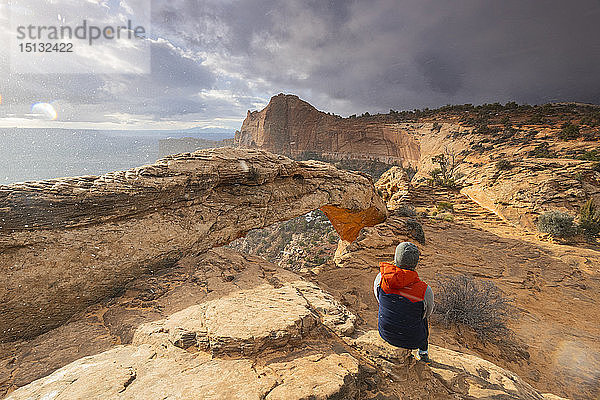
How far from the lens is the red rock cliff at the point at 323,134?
3434cm

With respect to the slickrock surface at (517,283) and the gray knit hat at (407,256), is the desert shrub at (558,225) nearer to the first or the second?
the slickrock surface at (517,283)

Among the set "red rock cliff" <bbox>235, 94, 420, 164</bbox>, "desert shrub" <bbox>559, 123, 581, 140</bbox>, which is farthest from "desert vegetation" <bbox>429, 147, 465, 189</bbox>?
"red rock cliff" <bbox>235, 94, 420, 164</bbox>

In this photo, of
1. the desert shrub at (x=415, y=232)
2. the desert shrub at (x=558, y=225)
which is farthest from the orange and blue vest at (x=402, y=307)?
the desert shrub at (x=558, y=225)

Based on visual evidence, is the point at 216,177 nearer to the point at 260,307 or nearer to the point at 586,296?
the point at 260,307

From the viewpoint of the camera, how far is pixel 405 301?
103 inches

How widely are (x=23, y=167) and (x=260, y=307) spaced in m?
78.9

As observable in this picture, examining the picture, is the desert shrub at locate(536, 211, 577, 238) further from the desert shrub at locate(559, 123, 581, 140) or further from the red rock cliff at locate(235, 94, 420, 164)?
the red rock cliff at locate(235, 94, 420, 164)

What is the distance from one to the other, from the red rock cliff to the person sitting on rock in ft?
102

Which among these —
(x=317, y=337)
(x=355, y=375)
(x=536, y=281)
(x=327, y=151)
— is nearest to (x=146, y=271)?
(x=317, y=337)

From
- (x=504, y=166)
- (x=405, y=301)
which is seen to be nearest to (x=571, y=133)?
(x=504, y=166)

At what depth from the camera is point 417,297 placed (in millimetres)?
2594

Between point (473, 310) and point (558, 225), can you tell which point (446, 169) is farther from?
point (473, 310)

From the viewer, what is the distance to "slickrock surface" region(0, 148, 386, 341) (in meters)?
3.36

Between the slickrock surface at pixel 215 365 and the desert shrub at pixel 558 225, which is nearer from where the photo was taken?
the slickrock surface at pixel 215 365
